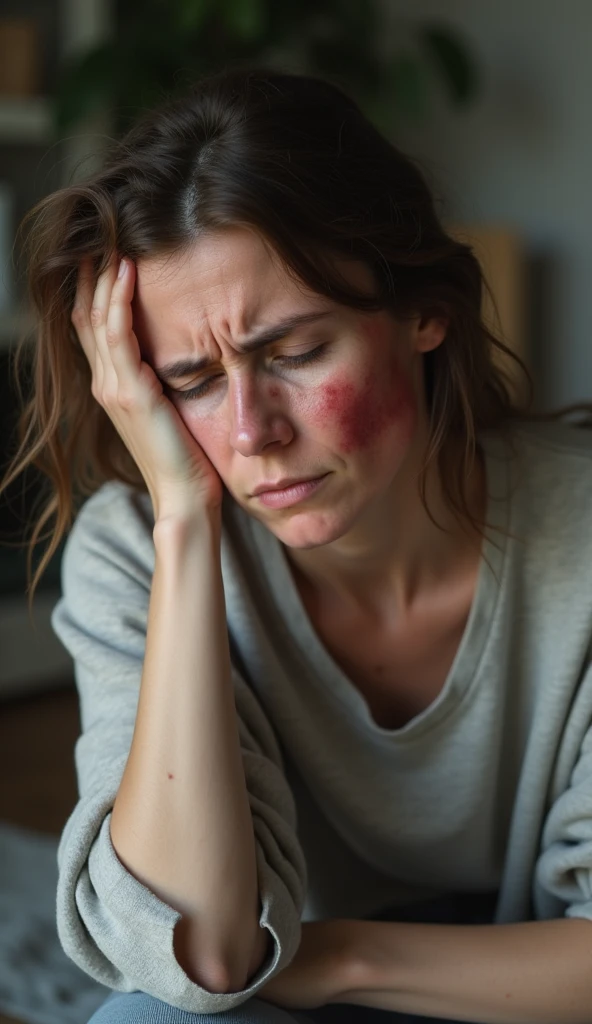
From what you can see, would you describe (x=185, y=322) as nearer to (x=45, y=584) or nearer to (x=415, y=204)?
(x=415, y=204)

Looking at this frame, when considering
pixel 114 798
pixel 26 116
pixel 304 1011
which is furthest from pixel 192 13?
pixel 304 1011

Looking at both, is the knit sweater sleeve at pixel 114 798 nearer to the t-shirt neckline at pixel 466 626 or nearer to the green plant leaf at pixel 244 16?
the t-shirt neckline at pixel 466 626

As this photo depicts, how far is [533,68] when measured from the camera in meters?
3.66

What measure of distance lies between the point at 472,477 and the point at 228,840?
0.48 meters

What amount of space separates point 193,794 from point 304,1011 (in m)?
0.26

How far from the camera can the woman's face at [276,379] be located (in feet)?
3.52

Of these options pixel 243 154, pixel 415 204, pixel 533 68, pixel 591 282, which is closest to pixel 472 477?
pixel 415 204

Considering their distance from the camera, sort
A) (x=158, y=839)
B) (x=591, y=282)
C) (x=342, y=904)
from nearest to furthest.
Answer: (x=158, y=839)
(x=342, y=904)
(x=591, y=282)

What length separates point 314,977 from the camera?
110 centimetres

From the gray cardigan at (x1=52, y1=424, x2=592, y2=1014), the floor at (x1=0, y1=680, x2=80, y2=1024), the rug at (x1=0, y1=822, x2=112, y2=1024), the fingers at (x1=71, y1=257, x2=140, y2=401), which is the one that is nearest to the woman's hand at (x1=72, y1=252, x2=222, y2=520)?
the fingers at (x1=71, y1=257, x2=140, y2=401)

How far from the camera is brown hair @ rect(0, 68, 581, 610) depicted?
1.08 m

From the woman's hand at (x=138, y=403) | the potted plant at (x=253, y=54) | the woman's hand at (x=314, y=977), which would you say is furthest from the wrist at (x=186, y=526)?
the potted plant at (x=253, y=54)

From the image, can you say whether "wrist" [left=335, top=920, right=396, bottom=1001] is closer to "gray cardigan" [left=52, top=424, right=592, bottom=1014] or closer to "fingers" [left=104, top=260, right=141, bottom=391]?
"gray cardigan" [left=52, top=424, right=592, bottom=1014]

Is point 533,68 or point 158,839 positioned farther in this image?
point 533,68
